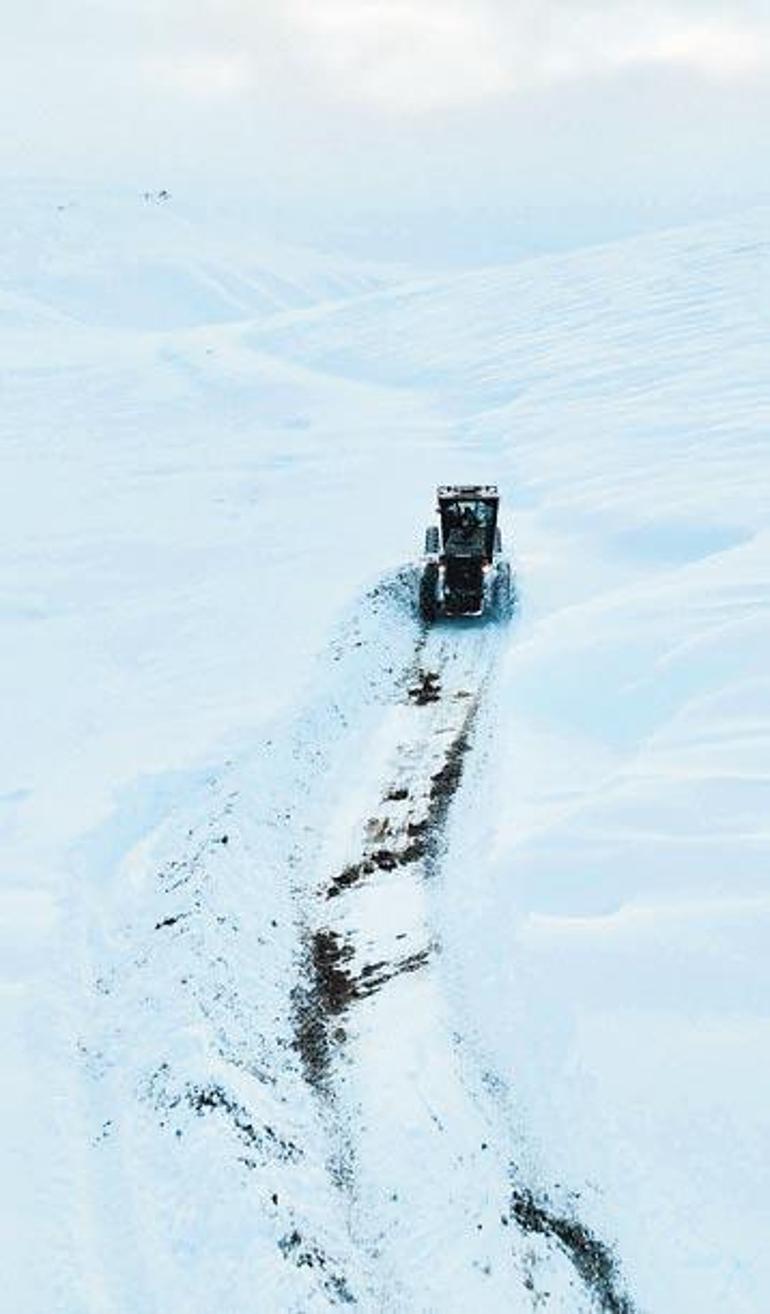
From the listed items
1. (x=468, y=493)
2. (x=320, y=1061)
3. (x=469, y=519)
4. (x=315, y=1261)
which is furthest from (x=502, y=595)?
(x=315, y=1261)

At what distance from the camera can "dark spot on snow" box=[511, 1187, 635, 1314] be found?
6.36 metres

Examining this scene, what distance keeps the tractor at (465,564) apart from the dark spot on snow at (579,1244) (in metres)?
10.8

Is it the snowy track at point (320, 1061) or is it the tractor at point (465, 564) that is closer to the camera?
the snowy track at point (320, 1061)

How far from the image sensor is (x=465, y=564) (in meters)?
16.9

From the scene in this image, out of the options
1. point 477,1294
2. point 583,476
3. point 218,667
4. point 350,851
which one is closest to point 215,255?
point 583,476

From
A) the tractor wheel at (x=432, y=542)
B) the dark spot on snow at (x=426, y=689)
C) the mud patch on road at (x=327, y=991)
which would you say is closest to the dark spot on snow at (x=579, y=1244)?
the mud patch on road at (x=327, y=991)

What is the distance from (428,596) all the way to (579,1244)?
11244mm

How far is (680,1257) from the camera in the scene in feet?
21.1

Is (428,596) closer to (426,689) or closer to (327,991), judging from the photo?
(426,689)

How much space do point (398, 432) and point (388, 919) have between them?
21.6m

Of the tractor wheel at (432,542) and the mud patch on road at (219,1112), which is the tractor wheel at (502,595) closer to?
the tractor wheel at (432,542)

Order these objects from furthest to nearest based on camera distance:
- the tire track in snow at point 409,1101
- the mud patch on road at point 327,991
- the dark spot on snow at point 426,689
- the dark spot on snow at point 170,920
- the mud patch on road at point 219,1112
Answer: the dark spot on snow at point 426,689
the dark spot on snow at point 170,920
the mud patch on road at point 327,991
the mud patch on road at point 219,1112
the tire track in snow at point 409,1101

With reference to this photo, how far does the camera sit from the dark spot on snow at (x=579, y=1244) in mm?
6361

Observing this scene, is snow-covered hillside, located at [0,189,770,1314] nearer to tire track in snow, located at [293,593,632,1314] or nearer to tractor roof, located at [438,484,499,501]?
tire track in snow, located at [293,593,632,1314]
